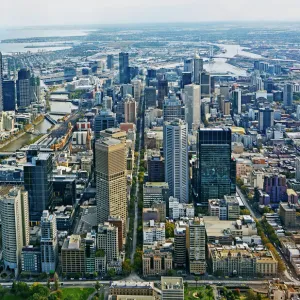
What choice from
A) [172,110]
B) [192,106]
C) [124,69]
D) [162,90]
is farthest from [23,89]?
[172,110]

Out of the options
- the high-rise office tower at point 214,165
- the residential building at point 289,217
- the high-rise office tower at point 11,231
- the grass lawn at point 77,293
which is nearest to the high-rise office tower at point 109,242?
the grass lawn at point 77,293

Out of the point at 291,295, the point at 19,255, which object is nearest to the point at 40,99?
the point at 19,255

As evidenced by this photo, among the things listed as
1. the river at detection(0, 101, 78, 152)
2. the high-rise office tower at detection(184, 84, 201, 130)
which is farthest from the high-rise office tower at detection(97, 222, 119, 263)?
the high-rise office tower at detection(184, 84, 201, 130)

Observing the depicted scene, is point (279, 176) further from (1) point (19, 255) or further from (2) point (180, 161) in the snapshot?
(1) point (19, 255)

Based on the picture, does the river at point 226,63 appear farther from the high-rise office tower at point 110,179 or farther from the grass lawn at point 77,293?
the grass lawn at point 77,293

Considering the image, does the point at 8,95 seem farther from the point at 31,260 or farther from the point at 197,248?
the point at 197,248
